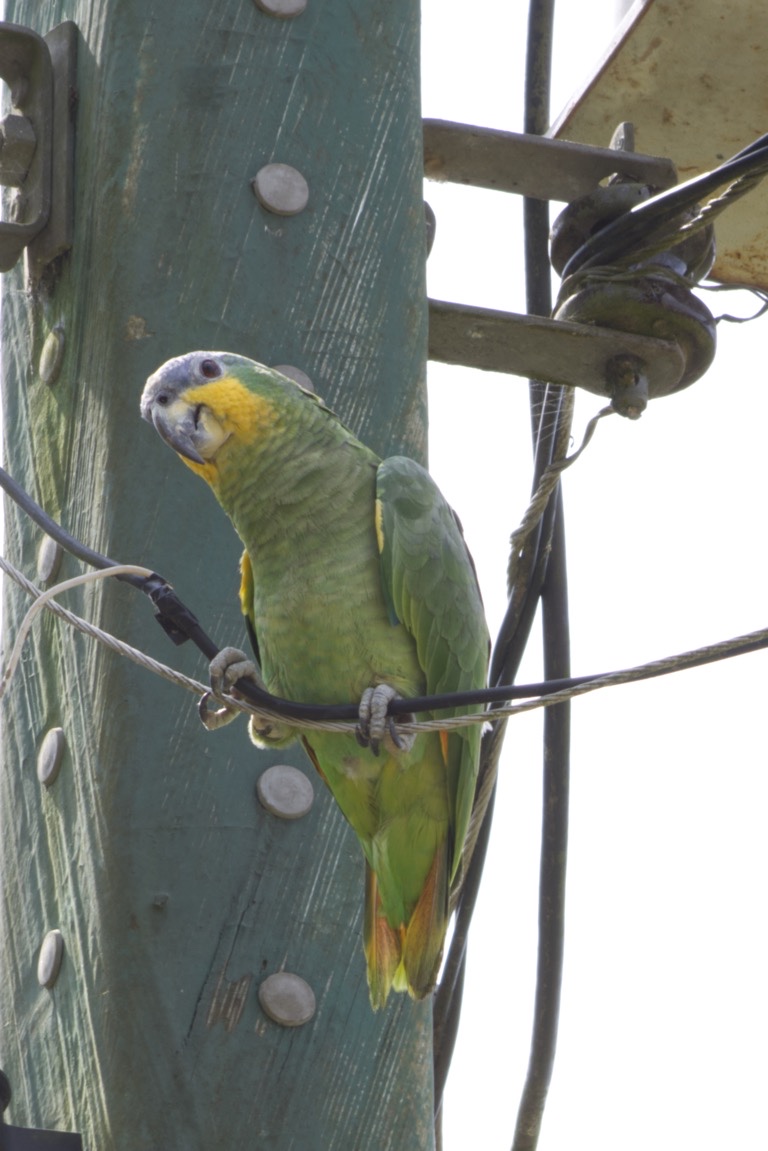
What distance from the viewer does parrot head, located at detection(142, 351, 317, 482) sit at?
2609 mm

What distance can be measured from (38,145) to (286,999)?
1639mm

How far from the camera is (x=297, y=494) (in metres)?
2.69

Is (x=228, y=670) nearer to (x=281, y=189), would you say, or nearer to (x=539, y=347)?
(x=281, y=189)

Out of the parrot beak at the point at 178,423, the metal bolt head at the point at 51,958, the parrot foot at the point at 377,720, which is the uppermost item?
the parrot beak at the point at 178,423

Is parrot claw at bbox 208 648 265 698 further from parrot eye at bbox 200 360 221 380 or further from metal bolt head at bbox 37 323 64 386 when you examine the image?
metal bolt head at bbox 37 323 64 386

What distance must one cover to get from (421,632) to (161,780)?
1.63ft

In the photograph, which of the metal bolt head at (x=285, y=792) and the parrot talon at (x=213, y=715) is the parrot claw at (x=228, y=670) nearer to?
the parrot talon at (x=213, y=715)

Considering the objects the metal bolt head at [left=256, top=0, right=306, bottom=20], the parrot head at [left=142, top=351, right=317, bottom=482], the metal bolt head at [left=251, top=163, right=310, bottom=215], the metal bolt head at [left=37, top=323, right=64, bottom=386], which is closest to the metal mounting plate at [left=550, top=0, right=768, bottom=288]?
the metal bolt head at [left=256, top=0, right=306, bottom=20]

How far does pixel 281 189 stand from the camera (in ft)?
9.78

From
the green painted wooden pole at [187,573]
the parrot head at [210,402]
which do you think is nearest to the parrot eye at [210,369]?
the parrot head at [210,402]

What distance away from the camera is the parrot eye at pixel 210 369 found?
2.62 metres

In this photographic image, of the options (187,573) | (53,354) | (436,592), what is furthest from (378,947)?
(53,354)

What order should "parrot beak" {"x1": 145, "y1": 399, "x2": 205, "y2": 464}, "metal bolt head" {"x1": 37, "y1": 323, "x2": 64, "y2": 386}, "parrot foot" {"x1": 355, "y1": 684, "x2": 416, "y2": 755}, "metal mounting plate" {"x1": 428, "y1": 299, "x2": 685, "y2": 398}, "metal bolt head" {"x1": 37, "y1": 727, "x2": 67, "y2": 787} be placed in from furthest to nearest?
"metal mounting plate" {"x1": 428, "y1": 299, "x2": 685, "y2": 398} → "metal bolt head" {"x1": 37, "y1": 323, "x2": 64, "y2": 386} → "metal bolt head" {"x1": 37, "y1": 727, "x2": 67, "y2": 787} → "parrot beak" {"x1": 145, "y1": 399, "x2": 205, "y2": 464} → "parrot foot" {"x1": 355, "y1": 684, "x2": 416, "y2": 755}

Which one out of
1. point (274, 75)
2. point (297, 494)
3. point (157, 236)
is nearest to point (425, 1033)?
point (297, 494)
